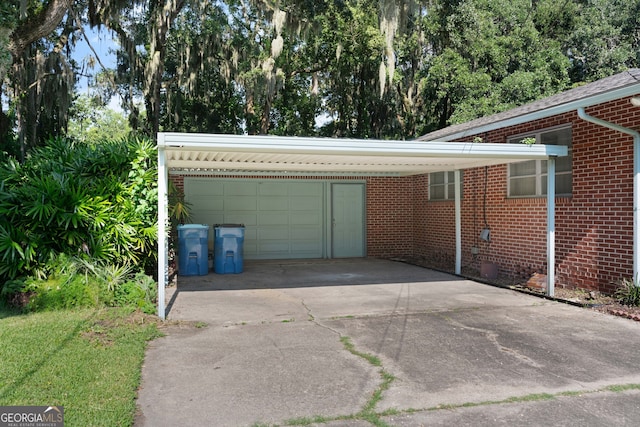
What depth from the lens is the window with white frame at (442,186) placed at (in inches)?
467

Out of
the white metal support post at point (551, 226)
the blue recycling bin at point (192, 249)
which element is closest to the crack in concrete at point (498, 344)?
the white metal support post at point (551, 226)

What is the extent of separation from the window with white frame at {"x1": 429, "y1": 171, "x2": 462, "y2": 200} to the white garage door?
2.96m

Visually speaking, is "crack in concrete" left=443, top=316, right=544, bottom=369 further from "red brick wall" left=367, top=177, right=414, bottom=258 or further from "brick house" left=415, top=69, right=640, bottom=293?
"red brick wall" left=367, top=177, right=414, bottom=258

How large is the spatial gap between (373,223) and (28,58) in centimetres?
1153

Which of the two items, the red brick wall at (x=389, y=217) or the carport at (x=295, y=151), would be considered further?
the red brick wall at (x=389, y=217)

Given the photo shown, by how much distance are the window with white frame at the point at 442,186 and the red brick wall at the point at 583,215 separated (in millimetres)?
1343

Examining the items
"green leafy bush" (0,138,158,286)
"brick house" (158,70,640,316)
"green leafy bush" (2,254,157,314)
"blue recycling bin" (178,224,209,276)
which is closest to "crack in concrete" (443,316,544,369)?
"brick house" (158,70,640,316)

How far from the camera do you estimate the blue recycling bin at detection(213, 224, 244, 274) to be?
34.6 feet

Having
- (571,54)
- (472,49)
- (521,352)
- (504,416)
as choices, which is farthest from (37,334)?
(571,54)

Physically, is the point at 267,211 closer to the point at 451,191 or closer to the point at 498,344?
the point at 451,191

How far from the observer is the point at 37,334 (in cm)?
544

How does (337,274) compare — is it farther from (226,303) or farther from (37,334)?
(37,334)

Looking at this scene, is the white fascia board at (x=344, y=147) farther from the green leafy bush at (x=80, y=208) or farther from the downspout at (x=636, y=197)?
the green leafy bush at (x=80, y=208)

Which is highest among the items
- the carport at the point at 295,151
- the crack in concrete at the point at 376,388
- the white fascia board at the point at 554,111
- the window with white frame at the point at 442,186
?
the white fascia board at the point at 554,111
